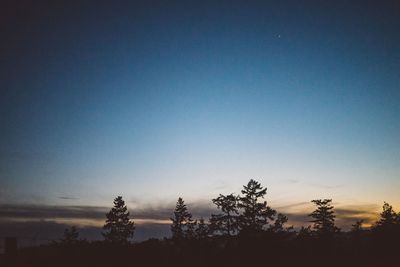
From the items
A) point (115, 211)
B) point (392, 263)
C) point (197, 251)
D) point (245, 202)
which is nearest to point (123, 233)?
point (115, 211)

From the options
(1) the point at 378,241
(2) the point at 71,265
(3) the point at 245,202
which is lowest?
(2) the point at 71,265

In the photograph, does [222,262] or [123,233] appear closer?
[222,262]

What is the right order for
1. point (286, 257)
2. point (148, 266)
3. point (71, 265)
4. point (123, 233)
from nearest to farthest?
point (71, 265), point (148, 266), point (286, 257), point (123, 233)

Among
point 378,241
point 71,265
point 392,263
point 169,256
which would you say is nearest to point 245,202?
point 378,241

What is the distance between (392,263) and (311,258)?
5991mm

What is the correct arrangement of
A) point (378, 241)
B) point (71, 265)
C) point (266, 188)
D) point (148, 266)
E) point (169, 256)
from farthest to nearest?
1. point (266, 188)
2. point (378, 241)
3. point (169, 256)
4. point (148, 266)
5. point (71, 265)

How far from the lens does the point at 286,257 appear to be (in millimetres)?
20844

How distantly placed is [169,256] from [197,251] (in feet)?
8.79

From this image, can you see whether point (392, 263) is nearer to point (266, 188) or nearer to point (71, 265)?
point (71, 265)

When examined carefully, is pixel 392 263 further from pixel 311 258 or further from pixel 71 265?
pixel 71 265

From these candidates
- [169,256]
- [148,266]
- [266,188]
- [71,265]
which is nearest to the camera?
[71,265]

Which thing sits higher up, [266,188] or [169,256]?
[266,188]

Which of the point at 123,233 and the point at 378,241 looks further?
the point at 123,233

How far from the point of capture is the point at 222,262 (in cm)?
1950
